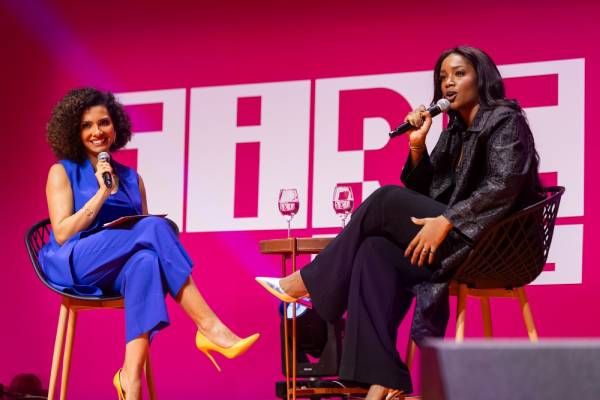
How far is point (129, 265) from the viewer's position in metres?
3.04

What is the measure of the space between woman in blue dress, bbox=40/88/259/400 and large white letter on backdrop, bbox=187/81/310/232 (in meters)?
0.85

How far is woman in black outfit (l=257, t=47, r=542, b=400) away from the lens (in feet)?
8.64

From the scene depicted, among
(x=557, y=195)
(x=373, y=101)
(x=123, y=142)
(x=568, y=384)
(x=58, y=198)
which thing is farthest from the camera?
(x=373, y=101)

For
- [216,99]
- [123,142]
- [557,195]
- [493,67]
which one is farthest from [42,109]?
[557,195]

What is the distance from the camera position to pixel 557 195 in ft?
9.13

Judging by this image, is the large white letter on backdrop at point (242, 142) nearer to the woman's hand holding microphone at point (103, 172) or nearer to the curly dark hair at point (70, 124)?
the curly dark hair at point (70, 124)

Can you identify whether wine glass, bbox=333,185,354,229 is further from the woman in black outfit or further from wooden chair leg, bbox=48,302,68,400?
wooden chair leg, bbox=48,302,68,400

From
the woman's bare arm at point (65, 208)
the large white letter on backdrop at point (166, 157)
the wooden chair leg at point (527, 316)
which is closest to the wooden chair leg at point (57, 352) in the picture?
the woman's bare arm at point (65, 208)

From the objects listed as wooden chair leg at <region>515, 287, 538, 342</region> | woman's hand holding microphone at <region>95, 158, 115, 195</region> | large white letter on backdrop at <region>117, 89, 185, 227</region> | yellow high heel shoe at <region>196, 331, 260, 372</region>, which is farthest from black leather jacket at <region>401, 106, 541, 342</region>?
large white letter on backdrop at <region>117, 89, 185, 227</region>

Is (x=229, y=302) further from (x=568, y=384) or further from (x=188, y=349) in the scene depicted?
(x=568, y=384)

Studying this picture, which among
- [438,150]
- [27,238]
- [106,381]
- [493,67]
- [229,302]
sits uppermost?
[493,67]

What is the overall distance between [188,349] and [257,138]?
109cm

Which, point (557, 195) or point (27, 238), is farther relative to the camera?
point (27, 238)

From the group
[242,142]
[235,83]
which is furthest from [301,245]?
[235,83]
